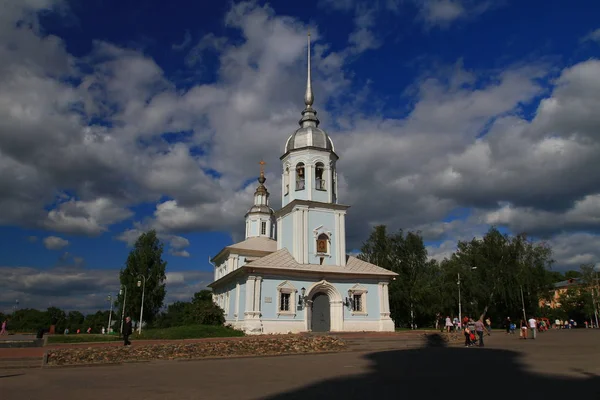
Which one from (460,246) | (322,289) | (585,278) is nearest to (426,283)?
(460,246)

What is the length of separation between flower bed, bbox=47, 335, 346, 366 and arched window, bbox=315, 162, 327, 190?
1329cm

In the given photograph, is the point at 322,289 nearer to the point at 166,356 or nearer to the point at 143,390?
the point at 166,356

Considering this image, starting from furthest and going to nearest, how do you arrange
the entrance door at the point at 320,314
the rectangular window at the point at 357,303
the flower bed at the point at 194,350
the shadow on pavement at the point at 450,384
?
the rectangular window at the point at 357,303 → the entrance door at the point at 320,314 → the flower bed at the point at 194,350 → the shadow on pavement at the point at 450,384

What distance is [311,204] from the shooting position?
28.7 m

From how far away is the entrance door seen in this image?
27.2 metres

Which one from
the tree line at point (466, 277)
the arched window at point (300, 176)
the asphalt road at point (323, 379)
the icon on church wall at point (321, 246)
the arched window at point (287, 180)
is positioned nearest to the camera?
the asphalt road at point (323, 379)

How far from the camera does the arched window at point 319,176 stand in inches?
1174

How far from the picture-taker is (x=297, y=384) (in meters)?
9.47

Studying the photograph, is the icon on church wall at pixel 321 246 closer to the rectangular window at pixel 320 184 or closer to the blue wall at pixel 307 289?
the blue wall at pixel 307 289

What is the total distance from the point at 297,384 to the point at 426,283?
1431 inches

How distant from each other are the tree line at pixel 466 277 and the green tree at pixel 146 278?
2228 cm

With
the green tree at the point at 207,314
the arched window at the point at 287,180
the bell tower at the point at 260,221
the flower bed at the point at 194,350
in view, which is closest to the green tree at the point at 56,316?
the bell tower at the point at 260,221

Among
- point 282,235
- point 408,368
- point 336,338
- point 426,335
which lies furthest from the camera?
point 282,235

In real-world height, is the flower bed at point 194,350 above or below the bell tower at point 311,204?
below
